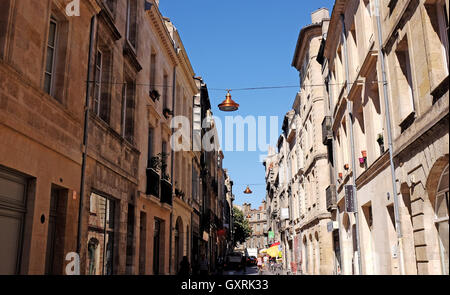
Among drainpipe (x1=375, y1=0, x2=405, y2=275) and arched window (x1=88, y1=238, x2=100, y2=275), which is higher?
drainpipe (x1=375, y1=0, x2=405, y2=275)

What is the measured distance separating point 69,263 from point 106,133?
147 inches

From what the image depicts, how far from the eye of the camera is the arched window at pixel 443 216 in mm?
8508

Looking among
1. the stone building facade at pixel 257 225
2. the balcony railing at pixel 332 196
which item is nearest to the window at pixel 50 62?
the balcony railing at pixel 332 196

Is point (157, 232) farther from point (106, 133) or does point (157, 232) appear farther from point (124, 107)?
point (106, 133)

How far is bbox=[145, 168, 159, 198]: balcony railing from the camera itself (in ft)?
52.7

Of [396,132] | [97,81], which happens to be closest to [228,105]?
[97,81]

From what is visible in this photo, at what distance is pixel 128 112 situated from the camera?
1471 cm

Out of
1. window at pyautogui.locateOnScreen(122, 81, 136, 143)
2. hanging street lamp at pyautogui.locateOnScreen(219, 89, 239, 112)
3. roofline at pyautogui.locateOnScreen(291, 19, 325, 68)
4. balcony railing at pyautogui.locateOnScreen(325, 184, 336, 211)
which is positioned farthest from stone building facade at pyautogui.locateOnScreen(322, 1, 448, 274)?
roofline at pyautogui.locateOnScreen(291, 19, 325, 68)

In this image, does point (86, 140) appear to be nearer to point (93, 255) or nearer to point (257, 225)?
point (93, 255)

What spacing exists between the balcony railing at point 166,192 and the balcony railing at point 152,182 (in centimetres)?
112

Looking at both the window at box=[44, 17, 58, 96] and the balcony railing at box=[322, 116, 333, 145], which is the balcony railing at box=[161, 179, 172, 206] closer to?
the balcony railing at box=[322, 116, 333, 145]

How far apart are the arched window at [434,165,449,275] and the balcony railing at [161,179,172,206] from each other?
36.2 feet

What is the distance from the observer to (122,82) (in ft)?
45.2

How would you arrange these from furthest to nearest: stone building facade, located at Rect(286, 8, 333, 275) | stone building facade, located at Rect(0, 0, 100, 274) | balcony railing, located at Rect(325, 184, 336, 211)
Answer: stone building facade, located at Rect(286, 8, 333, 275) < balcony railing, located at Rect(325, 184, 336, 211) < stone building facade, located at Rect(0, 0, 100, 274)
